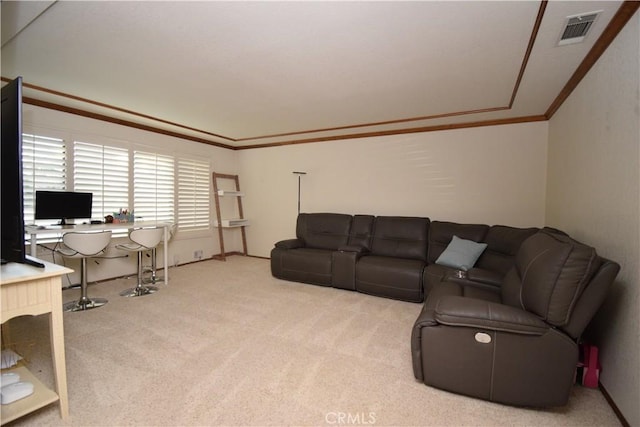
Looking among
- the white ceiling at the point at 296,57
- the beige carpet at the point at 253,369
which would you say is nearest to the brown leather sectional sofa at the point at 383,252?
the beige carpet at the point at 253,369

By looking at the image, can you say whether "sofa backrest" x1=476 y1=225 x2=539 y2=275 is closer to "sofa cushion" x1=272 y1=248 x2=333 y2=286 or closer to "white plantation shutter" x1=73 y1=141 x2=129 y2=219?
"sofa cushion" x1=272 y1=248 x2=333 y2=286

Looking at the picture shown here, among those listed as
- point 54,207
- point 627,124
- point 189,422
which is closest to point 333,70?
point 627,124

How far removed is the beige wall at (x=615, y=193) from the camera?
160cm

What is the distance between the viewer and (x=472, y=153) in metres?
4.20

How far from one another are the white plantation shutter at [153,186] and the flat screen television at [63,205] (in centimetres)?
85

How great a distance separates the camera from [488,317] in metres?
1.68

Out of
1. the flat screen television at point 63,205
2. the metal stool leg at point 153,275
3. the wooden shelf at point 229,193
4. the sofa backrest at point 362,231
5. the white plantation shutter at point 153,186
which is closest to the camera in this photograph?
the flat screen television at point 63,205

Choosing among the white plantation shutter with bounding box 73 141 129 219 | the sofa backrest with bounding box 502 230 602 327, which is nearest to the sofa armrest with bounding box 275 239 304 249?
the white plantation shutter with bounding box 73 141 129 219

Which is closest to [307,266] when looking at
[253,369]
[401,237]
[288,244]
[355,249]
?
[288,244]

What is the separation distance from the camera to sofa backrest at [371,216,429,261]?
4.01 metres

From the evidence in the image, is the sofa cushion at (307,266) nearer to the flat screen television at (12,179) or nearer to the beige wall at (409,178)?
the beige wall at (409,178)

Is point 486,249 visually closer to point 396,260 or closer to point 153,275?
point 396,260

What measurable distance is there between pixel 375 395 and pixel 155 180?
4.61m

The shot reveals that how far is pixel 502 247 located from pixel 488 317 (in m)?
1.92
